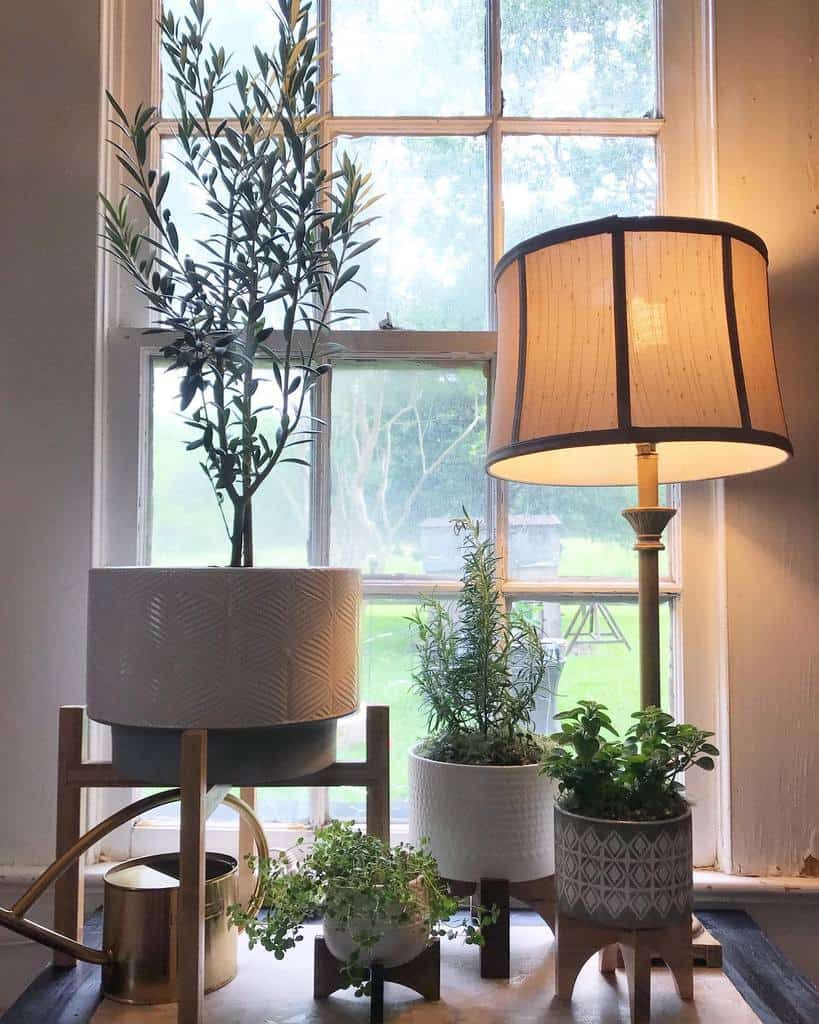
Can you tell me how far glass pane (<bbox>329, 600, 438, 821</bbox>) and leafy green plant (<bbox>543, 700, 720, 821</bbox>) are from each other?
1.31 feet

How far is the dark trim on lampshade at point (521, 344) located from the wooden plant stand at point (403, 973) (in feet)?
1.74

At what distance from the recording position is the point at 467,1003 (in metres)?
0.76

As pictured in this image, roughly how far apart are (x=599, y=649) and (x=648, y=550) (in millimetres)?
315

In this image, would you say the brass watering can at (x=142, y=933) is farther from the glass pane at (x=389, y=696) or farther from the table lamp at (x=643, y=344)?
the table lamp at (x=643, y=344)

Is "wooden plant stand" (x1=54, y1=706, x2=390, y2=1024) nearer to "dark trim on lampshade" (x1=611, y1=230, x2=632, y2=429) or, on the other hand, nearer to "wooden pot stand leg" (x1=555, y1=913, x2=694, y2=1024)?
"wooden pot stand leg" (x1=555, y1=913, x2=694, y2=1024)

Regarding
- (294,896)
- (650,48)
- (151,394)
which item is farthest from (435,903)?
(650,48)

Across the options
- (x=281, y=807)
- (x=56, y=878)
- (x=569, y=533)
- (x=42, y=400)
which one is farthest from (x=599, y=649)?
(x=42, y=400)

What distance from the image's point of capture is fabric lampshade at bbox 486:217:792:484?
745 millimetres

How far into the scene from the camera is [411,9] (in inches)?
47.3

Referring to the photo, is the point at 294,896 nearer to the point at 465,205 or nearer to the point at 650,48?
the point at 465,205

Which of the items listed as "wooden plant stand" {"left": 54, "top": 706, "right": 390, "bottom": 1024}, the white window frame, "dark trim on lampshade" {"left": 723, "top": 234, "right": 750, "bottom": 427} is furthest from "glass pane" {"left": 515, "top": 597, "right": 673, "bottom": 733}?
"dark trim on lampshade" {"left": 723, "top": 234, "right": 750, "bottom": 427}

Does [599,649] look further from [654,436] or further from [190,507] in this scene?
[190,507]

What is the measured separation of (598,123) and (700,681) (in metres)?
0.86

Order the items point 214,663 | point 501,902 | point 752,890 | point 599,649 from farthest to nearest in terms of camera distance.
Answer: point 599,649 < point 752,890 < point 501,902 < point 214,663
